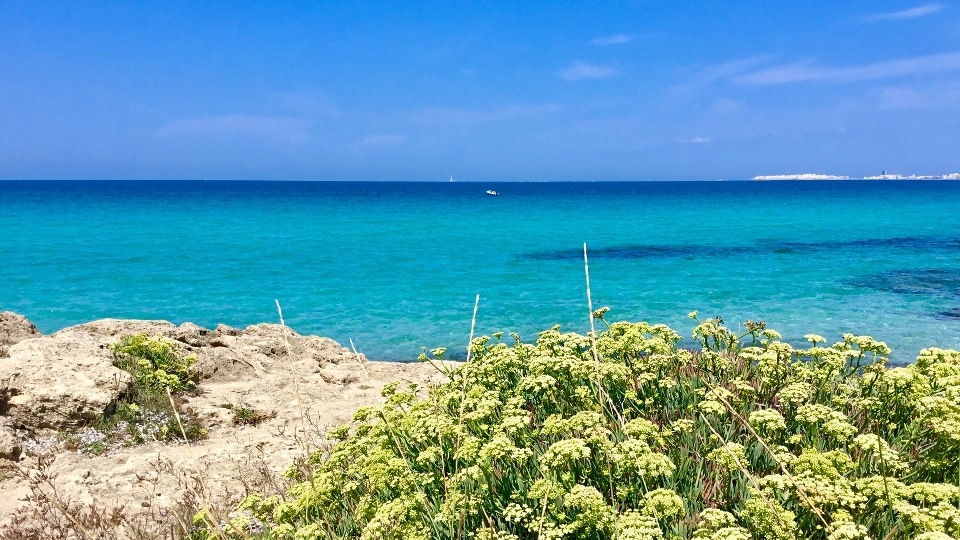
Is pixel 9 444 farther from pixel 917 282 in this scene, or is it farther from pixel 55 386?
pixel 917 282

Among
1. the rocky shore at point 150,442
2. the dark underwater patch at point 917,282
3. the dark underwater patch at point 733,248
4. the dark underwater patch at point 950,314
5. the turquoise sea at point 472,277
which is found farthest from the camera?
the dark underwater patch at point 733,248

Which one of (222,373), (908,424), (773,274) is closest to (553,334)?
(908,424)

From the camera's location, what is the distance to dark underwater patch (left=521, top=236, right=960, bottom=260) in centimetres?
3034

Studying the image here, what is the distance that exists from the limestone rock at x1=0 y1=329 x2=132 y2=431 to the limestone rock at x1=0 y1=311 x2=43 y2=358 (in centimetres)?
307

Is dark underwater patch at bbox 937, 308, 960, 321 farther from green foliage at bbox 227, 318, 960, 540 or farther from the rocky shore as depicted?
green foliage at bbox 227, 318, 960, 540

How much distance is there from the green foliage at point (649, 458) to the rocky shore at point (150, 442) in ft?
3.19

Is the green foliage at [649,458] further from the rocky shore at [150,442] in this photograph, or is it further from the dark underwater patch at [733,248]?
the dark underwater patch at [733,248]

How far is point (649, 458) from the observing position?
120 inches

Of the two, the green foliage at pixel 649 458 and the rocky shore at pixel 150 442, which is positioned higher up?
the green foliage at pixel 649 458

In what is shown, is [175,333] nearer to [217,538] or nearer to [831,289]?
[217,538]

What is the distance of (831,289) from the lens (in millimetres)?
20359

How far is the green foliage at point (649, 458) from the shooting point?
9.44ft

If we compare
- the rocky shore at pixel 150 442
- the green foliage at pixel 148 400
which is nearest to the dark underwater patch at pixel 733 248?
the rocky shore at pixel 150 442

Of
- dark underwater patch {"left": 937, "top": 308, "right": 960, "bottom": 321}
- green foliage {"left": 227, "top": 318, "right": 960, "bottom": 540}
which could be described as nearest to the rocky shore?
green foliage {"left": 227, "top": 318, "right": 960, "bottom": 540}
